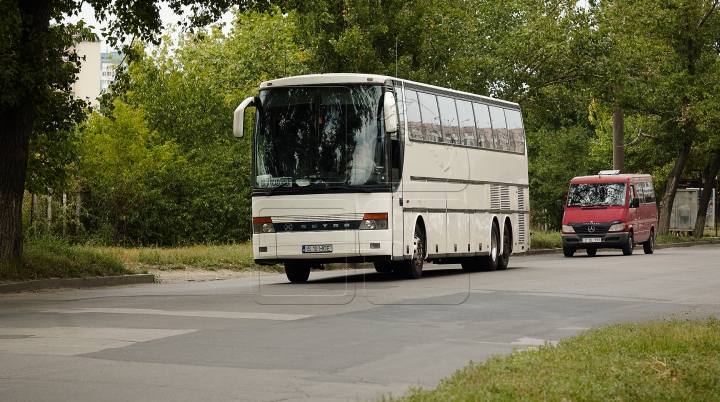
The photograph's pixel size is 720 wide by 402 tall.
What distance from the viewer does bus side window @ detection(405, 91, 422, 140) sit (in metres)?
22.2

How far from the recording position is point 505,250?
2798 cm

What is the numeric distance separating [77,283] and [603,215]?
21.0 meters

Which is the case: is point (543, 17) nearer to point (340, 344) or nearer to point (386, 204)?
point (386, 204)

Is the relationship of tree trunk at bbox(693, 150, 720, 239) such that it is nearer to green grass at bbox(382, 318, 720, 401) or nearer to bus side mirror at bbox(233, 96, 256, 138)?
bus side mirror at bbox(233, 96, 256, 138)

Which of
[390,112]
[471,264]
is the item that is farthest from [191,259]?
[390,112]

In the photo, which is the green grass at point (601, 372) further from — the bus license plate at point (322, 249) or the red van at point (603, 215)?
the red van at point (603, 215)

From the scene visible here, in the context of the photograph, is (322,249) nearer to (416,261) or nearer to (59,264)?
(416,261)

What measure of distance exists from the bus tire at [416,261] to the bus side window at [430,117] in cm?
196

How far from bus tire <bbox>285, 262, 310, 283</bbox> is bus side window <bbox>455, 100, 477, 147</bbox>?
196 inches

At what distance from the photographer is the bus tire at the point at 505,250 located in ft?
90.9

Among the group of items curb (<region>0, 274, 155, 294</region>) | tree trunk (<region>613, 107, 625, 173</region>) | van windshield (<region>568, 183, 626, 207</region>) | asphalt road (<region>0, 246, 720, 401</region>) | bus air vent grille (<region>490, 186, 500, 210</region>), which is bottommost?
asphalt road (<region>0, 246, 720, 401</region>)

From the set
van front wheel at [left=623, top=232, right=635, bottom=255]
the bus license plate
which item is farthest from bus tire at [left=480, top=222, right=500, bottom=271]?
van front wheel at [left=623, top=232, right=635, bottom=255]

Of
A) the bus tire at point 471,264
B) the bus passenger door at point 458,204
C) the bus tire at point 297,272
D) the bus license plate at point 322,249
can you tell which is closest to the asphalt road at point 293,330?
Answer: the bus tire at point 297,272

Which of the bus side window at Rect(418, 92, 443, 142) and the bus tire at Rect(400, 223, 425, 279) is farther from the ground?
the bus side window at Rect(418, 92, 443, 142)
